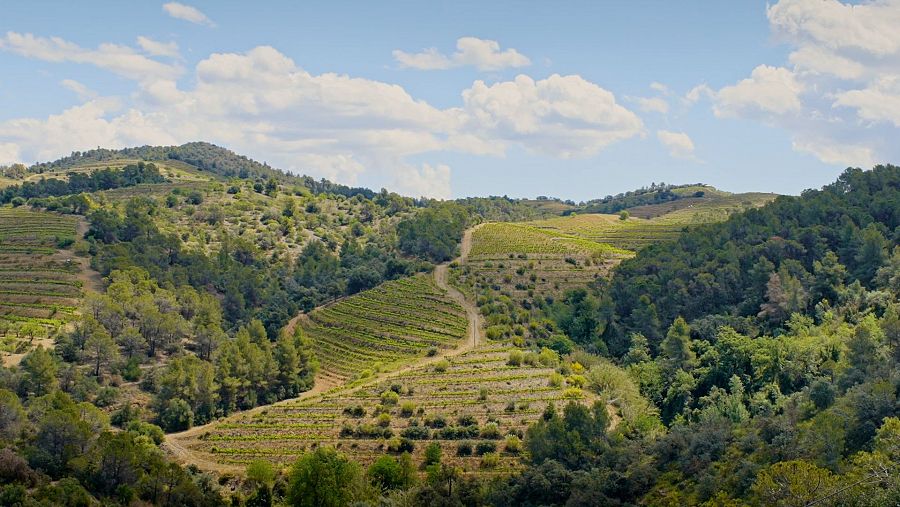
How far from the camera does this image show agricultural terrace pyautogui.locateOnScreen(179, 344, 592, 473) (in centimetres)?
→ 6606

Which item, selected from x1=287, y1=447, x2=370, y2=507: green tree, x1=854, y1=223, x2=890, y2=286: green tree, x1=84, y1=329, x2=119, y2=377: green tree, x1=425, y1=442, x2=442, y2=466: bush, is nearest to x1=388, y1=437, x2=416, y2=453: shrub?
x1=425, y1=442, x2=442, y2=466: bush

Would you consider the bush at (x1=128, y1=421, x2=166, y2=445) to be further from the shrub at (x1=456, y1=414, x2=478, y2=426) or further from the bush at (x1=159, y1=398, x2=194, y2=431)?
the shrub at (x1=456, y1=414, x2=478, y2=426)

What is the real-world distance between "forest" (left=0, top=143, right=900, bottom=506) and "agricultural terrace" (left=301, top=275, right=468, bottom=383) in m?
0.63

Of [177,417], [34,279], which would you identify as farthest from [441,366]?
[34,279]

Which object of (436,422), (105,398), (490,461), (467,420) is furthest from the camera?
(105,398)

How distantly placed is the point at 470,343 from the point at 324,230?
→ 7508cm

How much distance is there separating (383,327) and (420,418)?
32.6m

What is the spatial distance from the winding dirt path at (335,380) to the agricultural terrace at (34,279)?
2326 centimetres

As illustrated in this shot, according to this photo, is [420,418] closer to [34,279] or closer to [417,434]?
[417,434]

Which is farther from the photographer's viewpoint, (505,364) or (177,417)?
(505,364)

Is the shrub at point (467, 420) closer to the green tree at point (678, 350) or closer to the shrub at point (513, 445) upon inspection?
the shrub at point (513, 445)

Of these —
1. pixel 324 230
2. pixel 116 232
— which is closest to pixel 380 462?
pixel 116 232

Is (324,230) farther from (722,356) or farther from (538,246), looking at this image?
(722,356)

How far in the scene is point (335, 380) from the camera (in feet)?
301
